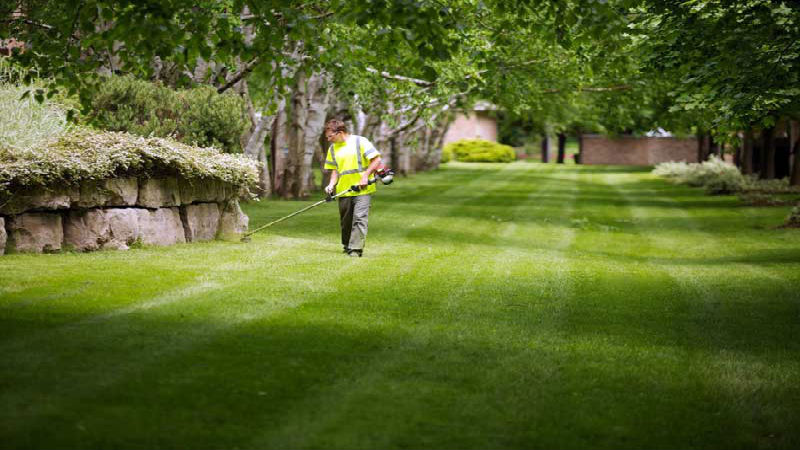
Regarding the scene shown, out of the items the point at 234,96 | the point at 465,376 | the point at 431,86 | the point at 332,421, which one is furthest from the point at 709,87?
the point at 431,86

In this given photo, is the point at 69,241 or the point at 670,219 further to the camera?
the point at 670,219

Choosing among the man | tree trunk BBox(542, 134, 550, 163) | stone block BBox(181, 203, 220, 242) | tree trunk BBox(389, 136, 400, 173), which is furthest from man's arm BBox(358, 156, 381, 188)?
tree trunk BBox(542, 134, 550, 163)

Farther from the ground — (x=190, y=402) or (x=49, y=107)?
(x=49, y=107)

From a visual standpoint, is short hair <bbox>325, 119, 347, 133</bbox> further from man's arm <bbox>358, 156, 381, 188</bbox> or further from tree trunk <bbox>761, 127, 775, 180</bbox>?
tree trunk <bbox>761, 127, 775, 180</bbox>

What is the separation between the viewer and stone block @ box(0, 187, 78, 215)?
13.2m

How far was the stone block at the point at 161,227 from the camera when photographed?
48.7 feet

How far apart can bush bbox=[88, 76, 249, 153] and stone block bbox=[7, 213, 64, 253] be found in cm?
387

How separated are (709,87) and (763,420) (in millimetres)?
10131

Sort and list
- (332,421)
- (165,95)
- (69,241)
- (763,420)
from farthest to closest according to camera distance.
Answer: (165,95) → (69,241) → (763,420) → (332,421)

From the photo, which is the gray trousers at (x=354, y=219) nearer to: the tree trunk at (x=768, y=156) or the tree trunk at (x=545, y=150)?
the tree trunk at (x=768, y=156)

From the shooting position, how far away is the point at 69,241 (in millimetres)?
13867

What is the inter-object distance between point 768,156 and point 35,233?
2978 cm

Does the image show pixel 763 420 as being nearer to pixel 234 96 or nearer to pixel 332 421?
pixel 332 421

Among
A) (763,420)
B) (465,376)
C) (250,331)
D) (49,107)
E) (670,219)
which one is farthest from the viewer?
(670,219)
